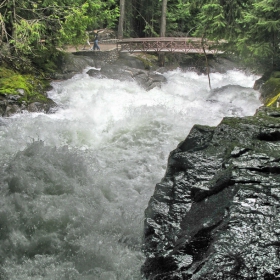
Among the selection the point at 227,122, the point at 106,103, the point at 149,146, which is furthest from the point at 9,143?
the point at 227,122

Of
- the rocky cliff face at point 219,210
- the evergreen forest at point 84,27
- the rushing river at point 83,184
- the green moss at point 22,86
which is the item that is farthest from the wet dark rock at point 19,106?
the rocky cliff face at point 219,210

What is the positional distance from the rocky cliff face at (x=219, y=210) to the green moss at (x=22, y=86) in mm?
7252

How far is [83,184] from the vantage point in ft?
15.9

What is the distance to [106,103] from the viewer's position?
1016cm

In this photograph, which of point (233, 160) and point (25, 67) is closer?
point (233, 160)

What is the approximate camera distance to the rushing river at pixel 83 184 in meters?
3.31

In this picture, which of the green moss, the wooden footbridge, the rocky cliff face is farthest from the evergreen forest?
the rocky cliff face

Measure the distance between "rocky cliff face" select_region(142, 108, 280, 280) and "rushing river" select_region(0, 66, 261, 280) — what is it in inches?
18.8

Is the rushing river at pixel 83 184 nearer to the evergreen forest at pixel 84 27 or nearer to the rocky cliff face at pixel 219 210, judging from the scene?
the rocky cliff face at pixel 219 210

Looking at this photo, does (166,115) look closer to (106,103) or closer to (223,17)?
(106,103)

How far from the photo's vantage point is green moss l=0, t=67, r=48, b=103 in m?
9.65

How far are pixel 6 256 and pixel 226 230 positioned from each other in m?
2.55

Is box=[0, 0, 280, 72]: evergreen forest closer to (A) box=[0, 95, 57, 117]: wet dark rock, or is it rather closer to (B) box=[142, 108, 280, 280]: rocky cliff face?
(A) box=[0, 95, 57, 117]: wet dark rock

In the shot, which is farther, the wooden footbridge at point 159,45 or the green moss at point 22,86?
the wooden footbridge at point 159,45
